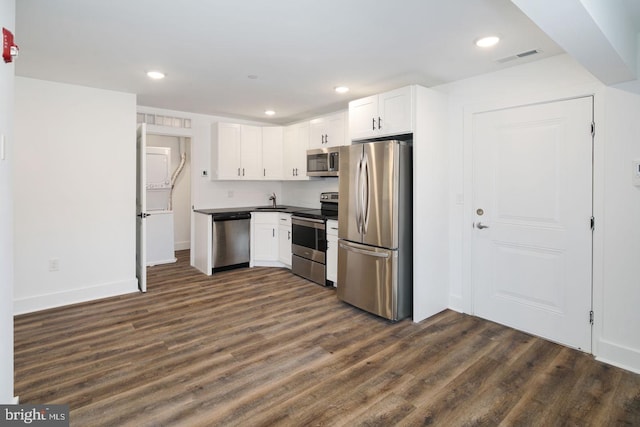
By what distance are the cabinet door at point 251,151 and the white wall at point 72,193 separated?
1.65m

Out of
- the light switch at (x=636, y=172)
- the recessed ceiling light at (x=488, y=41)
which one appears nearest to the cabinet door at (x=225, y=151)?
the recessed ceiling light at (x=488, y=41)

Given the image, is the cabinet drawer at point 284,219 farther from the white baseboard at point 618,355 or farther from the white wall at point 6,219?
Result: the white baseboard at point 618,355

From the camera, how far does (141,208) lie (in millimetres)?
4039

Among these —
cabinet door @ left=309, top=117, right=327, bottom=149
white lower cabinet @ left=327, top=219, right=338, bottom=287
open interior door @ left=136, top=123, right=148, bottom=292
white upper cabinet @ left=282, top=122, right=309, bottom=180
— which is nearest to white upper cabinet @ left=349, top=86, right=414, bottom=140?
cabinet door @ left=309, top=117, right=327, bottom=149

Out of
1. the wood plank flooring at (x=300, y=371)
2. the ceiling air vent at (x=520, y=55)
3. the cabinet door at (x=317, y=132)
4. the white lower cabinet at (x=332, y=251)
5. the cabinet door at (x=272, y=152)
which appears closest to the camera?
the wood plank flooring at (x=300, y=371)

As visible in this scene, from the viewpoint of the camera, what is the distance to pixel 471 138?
3.33 metres

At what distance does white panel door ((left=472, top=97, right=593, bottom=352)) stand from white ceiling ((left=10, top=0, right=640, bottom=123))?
23.2 inches

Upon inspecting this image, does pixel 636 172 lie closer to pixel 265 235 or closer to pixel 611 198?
pixel 611 198

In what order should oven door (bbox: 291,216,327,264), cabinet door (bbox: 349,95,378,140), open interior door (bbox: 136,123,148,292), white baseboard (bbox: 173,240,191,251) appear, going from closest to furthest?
cabinet door (bbox: 349,95,378,140) → open interior door (bbox: 136,123,148,292) → oven door (bbox: 291,216,327,264) → white baseboard (bbox: 173,240,191,251)

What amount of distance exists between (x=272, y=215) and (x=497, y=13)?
3839 millimetres

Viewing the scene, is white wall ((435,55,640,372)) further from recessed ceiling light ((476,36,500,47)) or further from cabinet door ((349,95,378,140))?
cabinet door ((349,95,378,140))

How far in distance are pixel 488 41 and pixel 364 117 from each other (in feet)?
4.61

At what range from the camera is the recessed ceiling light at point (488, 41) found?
243 cm

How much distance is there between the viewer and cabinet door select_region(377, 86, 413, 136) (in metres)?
3.19
